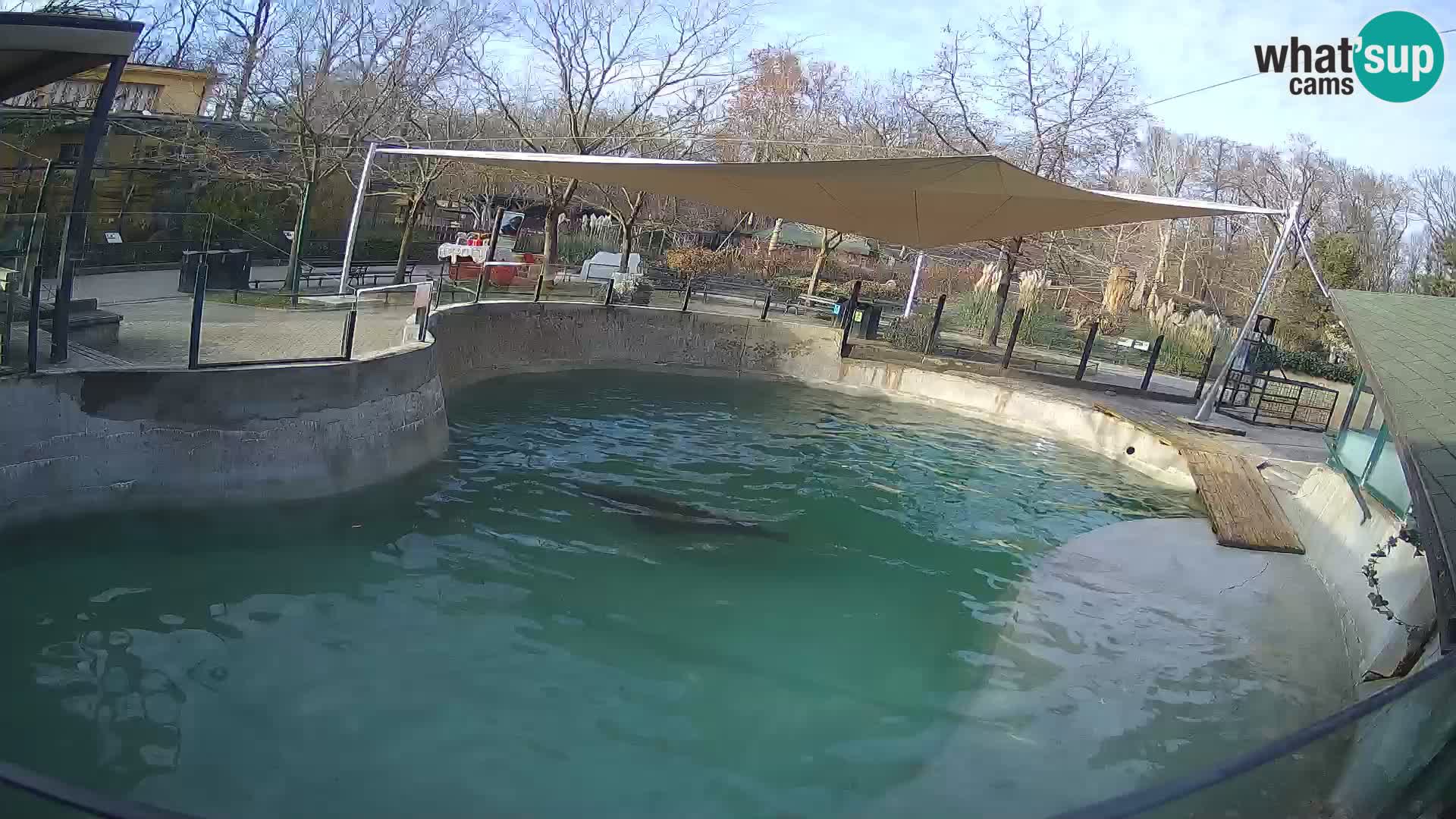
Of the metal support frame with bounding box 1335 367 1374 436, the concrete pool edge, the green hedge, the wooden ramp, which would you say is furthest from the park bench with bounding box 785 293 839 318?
the metal support frame with bounding box 1335 367 1374 436

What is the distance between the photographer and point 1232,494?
33.3ft

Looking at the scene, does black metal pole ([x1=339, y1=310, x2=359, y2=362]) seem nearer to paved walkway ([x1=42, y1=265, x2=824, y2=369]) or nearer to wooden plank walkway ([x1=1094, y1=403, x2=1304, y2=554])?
paved walkway ([x1=42, y1=265, x2=824, y2=369])

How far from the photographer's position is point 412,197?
713 inches

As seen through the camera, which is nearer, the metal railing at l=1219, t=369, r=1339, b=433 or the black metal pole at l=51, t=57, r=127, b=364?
the black metal pole at l=51, t=57, r=127, b=364

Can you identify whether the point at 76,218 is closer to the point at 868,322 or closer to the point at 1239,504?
the point at 1239,504

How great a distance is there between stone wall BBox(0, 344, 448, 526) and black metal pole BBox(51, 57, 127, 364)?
0.47 metres

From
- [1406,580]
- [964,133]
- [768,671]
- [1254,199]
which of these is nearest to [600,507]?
[768,671]


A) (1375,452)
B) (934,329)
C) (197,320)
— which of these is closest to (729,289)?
(934,329)

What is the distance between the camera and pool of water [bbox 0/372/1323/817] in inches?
179

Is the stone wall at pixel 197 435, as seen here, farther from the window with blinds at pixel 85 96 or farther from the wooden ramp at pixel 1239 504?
the window with blinds at pixel 85 96

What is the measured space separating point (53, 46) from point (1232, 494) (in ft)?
36.2

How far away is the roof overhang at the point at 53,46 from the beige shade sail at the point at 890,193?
10.5ft

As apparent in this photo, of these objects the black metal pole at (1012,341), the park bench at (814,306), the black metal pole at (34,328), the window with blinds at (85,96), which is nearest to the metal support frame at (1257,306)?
the black metal pole at (1012,341)

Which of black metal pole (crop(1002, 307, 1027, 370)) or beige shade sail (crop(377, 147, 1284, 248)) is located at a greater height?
beige shade sail (crop(377, 147, 1284, 248))
